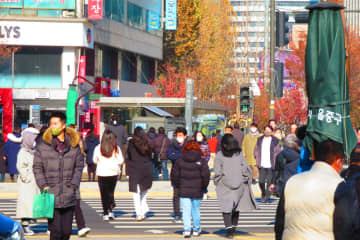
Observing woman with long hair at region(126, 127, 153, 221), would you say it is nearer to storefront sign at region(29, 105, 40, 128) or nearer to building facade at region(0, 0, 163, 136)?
storefront sign at region(29, 105, 40, 128)

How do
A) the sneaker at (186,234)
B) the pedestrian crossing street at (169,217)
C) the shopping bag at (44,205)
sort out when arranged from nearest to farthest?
the shopping bag at (44,205) → the sneaker at (186,234) → the pedestrian crossing street at (169,217)

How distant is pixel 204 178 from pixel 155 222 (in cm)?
247

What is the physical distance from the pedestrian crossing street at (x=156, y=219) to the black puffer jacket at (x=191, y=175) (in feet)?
3.72

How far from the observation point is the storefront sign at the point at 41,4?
43438 mm

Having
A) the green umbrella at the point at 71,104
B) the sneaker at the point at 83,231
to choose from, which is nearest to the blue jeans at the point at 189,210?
the sneaker at the point at 83,231

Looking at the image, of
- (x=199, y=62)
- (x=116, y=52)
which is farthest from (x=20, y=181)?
(x=199, y=62)

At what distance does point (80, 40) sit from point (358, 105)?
67.2 feet

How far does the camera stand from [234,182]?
14.3 meters

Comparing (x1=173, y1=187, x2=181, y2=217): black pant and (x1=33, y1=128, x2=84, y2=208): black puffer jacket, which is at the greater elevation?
(x1=33, y1=128, x2=84, y2=208): black puffer jacket

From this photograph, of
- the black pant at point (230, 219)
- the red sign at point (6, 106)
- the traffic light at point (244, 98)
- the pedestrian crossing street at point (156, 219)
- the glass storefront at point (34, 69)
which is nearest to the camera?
the black pant at point (230, 219)

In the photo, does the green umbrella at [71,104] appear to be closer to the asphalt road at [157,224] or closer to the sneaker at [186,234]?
the asphalt road at [157,224]

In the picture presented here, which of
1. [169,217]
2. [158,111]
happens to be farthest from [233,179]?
[158,111]

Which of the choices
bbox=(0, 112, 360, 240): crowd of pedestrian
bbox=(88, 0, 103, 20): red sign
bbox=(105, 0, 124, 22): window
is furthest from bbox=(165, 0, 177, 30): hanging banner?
bbox=(0, 112, 360, 240): crowd of pedestrian

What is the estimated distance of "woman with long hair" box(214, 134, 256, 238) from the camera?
1430 centimetres
